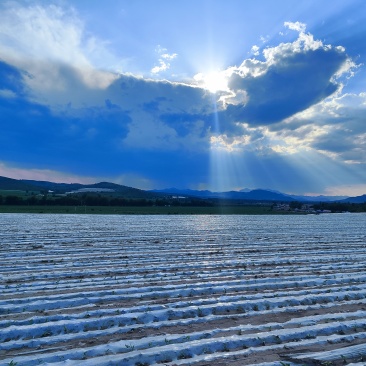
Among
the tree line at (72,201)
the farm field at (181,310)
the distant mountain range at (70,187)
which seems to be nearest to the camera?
the farm field at (181,310)

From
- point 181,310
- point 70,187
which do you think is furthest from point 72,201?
point 70,187

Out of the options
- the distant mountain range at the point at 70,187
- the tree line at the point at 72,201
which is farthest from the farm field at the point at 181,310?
the distant mountain range at the point at 70,187

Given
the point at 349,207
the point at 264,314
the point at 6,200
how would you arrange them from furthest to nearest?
the point at 349,207, the point at 6,200, the point at 264,314

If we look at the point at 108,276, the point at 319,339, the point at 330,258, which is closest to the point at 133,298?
the point at 108,276

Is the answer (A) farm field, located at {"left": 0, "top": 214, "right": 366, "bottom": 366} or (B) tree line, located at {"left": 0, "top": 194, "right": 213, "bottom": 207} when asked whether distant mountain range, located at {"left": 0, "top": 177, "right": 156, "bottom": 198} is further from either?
(A) farm field, located at {"left": 0, "top": 214, "right": 366, "bottom": 366}

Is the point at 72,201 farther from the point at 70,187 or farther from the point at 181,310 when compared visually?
the point at 70,187

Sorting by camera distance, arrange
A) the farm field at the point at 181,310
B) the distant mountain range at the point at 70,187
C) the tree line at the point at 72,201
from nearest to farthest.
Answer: the farm field at the point at 181,310
the tree line at the point at 72,201
the distant mountain range at the point at 70,187

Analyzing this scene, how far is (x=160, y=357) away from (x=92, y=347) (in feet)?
2.86

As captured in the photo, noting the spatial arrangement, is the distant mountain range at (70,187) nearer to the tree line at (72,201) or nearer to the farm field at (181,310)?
the tree line at (72,201)

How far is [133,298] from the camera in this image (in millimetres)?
6137

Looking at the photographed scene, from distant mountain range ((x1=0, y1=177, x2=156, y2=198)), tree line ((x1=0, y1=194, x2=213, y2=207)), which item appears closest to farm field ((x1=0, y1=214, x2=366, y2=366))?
tree line ((x1=0, y1=194, x2=213, y2=207))

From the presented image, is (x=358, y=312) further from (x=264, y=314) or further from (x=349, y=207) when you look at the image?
(x=349, y=207)

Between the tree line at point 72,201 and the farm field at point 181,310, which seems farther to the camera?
the tree line at point 72,201

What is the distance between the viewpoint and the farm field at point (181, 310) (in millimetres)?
3984
